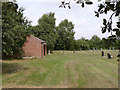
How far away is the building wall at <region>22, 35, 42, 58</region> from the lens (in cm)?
2588

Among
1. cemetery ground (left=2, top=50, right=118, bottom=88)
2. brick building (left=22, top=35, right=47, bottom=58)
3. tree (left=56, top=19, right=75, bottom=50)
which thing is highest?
tree (left=56, top=19, right=75, bottom=50)

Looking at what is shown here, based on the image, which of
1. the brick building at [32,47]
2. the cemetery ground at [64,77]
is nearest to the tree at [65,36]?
the brick building at [32,47]

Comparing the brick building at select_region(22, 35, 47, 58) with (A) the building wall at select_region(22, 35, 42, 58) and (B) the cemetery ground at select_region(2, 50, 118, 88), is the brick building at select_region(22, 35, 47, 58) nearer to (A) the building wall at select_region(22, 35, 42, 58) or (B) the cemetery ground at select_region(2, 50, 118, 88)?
(A) the building wall at select_region(22, 35, 42, 58)

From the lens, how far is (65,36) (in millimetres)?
59688

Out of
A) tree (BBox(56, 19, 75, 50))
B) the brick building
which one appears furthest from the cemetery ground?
tree (BBox(56, 19, 75, 50))

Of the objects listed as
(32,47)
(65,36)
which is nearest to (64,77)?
(32,47)

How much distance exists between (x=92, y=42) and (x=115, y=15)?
5746 cm

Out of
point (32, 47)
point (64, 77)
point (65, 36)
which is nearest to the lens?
point (64, 77)

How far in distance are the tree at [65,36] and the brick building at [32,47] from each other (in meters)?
30.3

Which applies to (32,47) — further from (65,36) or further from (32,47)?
(65,36)

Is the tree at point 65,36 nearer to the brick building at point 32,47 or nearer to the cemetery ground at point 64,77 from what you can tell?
the brick building at point 32,47

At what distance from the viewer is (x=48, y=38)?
36281mm

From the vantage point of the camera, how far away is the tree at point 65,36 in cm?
5675

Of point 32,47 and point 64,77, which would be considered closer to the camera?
point 64,77
